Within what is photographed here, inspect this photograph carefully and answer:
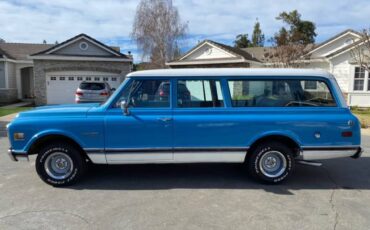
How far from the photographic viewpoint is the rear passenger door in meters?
4.61

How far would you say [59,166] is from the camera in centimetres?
473

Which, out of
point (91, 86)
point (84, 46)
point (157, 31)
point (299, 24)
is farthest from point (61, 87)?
point (299, 24)

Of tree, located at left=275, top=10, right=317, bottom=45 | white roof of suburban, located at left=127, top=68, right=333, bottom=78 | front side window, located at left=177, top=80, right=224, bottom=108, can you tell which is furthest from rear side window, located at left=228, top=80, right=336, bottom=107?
tree, located at left=275, top=10, right=317, bottom=45

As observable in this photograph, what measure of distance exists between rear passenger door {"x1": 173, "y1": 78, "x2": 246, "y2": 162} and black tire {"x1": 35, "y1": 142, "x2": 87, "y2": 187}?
1.59 m

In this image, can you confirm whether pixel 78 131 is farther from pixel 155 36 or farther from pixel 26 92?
pixel 155 36

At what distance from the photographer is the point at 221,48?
23844 millimetres

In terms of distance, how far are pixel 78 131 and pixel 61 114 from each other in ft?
1.35

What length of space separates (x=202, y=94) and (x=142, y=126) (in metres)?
1.10

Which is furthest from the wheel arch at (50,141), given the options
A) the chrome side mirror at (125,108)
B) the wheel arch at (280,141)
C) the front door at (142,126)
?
the wheel arch at (280,141)

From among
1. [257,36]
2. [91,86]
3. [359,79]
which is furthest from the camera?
[257,36]

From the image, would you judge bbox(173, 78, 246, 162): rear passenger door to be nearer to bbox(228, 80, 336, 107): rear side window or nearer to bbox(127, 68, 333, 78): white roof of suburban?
bbox(127, 68, 333, 78): white roof of suburban

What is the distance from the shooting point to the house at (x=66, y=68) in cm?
1936

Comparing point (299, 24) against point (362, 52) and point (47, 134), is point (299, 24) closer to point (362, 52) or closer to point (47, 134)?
point (362, 52)

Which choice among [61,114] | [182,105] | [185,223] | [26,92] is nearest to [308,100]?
[182,105]
